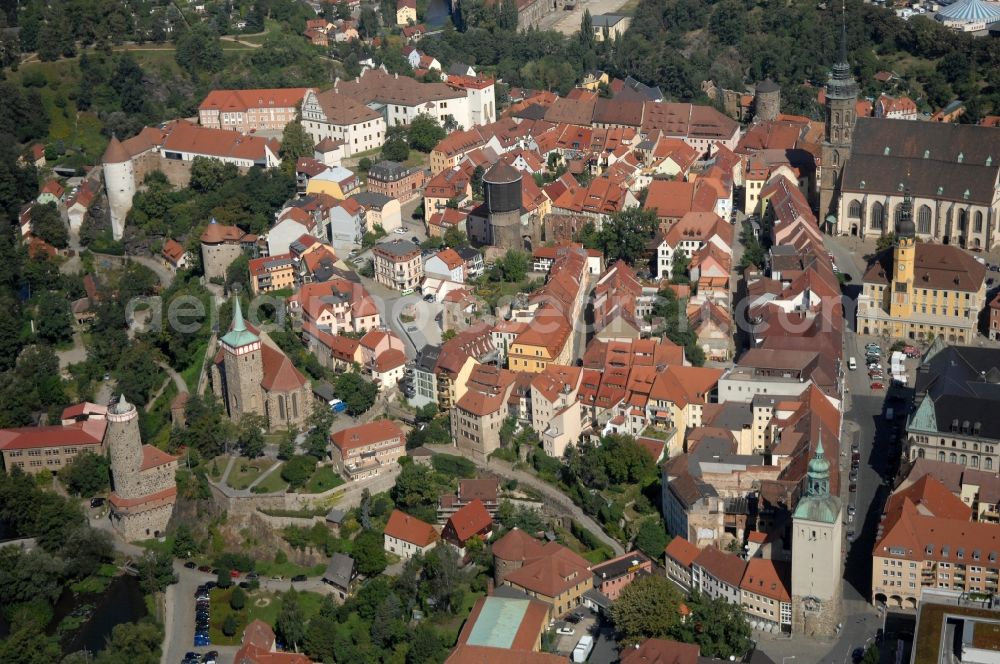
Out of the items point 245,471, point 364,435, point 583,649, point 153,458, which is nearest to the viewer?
point 583,649

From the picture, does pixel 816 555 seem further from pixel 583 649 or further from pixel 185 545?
pixel 185 545

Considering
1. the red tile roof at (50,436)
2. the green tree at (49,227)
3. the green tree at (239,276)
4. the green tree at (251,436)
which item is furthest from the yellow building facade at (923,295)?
the green tree at (49,227)

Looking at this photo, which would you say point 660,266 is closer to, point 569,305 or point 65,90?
point 569,305

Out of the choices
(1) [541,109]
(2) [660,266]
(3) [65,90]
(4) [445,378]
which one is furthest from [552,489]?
(3) [65,90]

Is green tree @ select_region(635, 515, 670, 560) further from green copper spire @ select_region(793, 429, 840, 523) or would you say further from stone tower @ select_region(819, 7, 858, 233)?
stone tower @ select_region(819, 7, 858, 233)

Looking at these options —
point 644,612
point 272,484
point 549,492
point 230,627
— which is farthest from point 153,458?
point 644,612

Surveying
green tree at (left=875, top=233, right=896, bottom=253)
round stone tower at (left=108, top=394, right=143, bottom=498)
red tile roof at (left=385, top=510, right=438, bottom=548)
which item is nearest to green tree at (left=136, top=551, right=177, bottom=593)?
round stone tower at (left=108, top=394, right=143, bottom=498)

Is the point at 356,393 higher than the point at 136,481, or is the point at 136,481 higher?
the point at 356,393
